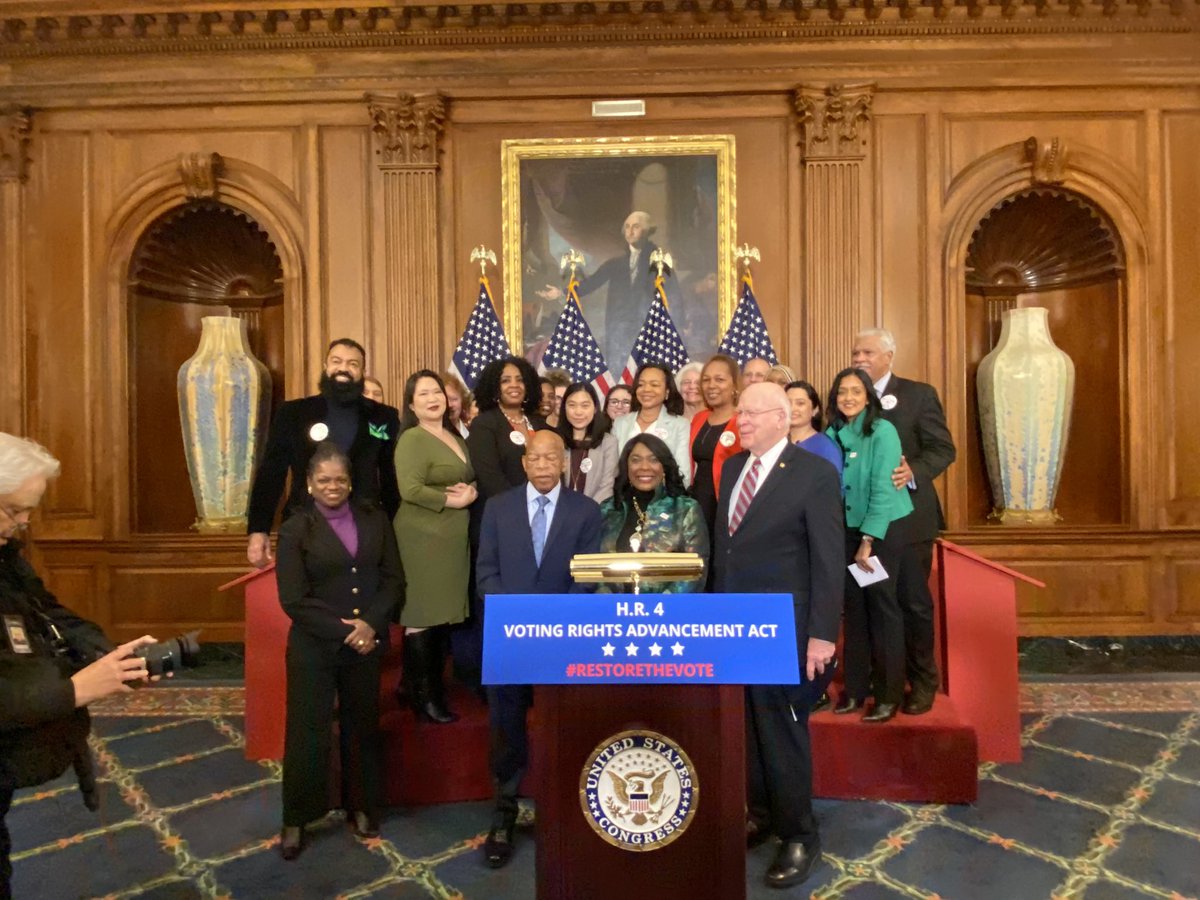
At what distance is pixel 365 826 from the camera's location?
305 centimetres

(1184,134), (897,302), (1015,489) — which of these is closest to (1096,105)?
(1184,134)

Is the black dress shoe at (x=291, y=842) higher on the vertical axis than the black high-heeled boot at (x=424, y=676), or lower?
lower

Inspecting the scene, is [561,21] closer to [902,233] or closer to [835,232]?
[835,232]

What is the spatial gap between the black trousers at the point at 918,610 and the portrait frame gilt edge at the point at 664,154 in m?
3.04

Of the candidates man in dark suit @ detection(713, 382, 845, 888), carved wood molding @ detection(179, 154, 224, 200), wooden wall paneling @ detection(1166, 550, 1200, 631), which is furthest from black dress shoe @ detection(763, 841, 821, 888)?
carved wood molding @ detection(179, 154, 224, 200)

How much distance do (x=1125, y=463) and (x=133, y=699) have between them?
24.2ft

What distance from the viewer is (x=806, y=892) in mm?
2650

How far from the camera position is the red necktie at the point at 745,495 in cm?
269

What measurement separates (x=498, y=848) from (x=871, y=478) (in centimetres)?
212

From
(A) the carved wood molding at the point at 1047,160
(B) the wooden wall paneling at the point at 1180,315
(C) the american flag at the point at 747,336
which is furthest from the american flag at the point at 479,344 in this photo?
(B) the wooden wall paneling at the point at 1180,315

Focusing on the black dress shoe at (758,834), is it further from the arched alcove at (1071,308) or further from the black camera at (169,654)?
the arched alcove at (1071,308)

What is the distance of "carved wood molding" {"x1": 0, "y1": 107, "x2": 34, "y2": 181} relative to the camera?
6102 millimetres

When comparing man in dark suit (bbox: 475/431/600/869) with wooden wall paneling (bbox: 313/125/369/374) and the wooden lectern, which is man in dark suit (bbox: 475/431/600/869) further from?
wooden wall paneling (bbox: 313/125/369/374)

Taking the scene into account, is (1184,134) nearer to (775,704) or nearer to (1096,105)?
Answer: (1096,105)
